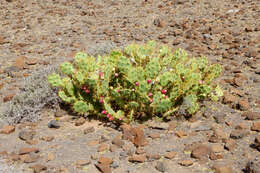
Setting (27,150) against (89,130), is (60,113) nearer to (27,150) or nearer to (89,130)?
(89,130)

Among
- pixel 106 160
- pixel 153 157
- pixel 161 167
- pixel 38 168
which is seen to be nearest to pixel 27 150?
pixel 38 168

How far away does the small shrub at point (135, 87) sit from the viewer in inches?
166

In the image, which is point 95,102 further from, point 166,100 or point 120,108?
point 166,100

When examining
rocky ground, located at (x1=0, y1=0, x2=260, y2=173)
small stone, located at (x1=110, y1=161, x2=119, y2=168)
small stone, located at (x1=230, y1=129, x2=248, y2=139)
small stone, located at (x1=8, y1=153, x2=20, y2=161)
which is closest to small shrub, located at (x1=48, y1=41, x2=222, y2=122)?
rocky ground, located at (x1=0, y1=0, x2=260, y2=173)

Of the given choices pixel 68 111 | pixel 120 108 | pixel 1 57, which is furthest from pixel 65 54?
pixel 120 108

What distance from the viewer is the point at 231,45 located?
21.0 ft

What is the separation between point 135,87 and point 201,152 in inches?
41.9

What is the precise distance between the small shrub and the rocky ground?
18 centimetres

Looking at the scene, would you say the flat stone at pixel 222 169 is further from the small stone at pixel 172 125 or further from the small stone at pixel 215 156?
the small stone at pixel 172 125

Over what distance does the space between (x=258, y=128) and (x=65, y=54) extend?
399 cm

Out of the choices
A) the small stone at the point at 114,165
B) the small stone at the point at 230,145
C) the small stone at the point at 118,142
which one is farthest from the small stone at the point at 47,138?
the small stone at the point at 230,145

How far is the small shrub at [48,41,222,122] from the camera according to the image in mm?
4211

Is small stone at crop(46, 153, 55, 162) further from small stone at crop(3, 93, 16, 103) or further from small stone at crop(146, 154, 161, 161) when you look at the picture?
small stone at crop(3, 93, 16, 103)

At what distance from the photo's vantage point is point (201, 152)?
372 cm
